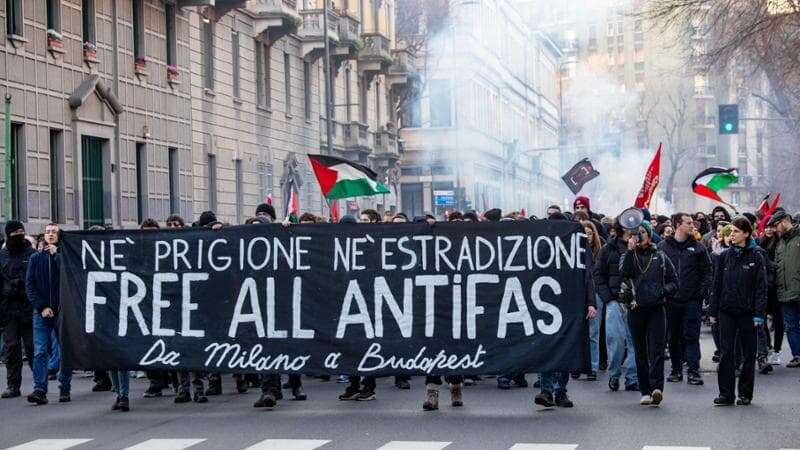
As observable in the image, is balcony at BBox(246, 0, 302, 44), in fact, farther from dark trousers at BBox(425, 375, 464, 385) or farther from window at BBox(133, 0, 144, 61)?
dark trousers at BBox(425, 375, 464, 385)

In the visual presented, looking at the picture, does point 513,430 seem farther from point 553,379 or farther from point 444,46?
point 444,46

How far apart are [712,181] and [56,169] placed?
11559 millimetres

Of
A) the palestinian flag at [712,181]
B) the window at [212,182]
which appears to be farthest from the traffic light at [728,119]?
the palestinian flag at [712,181]

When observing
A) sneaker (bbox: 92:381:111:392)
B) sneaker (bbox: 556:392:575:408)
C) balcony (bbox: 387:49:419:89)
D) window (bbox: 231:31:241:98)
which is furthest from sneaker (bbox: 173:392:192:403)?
balcony (bbox: 387:49:419:89)

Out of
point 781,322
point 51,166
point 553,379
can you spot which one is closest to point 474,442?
point 553,379

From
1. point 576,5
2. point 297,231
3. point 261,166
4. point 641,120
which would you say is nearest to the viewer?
point 297,231

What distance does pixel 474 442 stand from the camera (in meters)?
13.2

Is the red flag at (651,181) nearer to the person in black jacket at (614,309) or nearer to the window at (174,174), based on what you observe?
the person in black jacket at (614,309)

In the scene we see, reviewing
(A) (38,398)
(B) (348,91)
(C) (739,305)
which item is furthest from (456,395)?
(B) (348,91)

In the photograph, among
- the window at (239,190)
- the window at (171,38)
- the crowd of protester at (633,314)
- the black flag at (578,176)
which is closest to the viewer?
the crowd of protester at (633,314)

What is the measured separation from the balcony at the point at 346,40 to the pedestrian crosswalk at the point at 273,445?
36534 mm

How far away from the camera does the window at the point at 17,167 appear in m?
28.3

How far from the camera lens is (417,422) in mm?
14609

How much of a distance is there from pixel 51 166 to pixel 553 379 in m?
16.3
